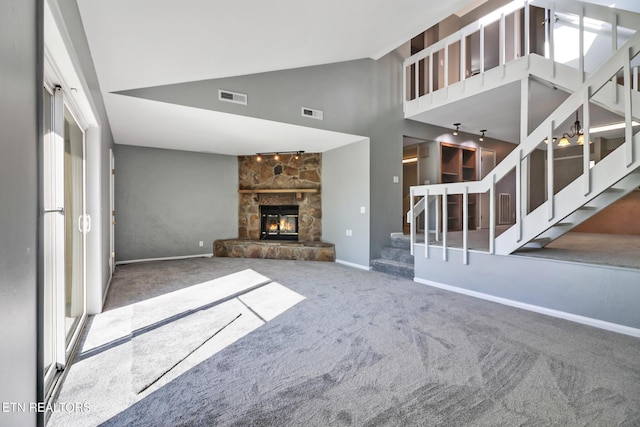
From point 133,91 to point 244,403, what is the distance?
3.23 meters

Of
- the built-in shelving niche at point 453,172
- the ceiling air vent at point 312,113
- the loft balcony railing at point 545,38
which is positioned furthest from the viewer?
the built-in shelving niche at point 453,172

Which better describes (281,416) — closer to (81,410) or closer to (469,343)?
(81,410)

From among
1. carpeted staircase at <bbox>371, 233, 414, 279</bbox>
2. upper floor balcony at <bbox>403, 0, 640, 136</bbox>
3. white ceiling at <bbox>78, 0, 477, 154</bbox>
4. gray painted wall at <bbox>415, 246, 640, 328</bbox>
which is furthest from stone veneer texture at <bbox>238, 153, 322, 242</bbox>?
gray painted wall at <bbox>415, 246, 640, 328</bbox>

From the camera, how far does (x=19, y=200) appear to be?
1.01 m

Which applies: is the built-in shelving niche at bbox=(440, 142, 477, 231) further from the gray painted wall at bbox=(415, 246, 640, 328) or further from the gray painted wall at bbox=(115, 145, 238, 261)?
the gray painted wall at bbox=(115, 145, 238, 261)

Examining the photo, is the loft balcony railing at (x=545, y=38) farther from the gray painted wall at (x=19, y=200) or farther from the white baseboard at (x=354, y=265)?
the gray painted wall at (x=19, y=200)

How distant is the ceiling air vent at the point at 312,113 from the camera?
4.58 meters

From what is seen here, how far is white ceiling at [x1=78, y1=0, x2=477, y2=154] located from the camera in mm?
2148

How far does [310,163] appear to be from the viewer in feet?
21.3

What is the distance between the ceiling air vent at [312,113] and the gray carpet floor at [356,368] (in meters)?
2.74

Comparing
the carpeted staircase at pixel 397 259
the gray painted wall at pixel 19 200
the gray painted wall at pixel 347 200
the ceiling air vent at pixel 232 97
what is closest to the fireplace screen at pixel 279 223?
the gray painted wall at pixel 347 200

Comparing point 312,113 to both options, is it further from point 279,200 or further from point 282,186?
point 279,200

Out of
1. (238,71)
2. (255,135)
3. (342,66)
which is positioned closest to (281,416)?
(238,71)

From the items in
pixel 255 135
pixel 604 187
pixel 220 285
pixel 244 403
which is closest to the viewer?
pixel 244 403
